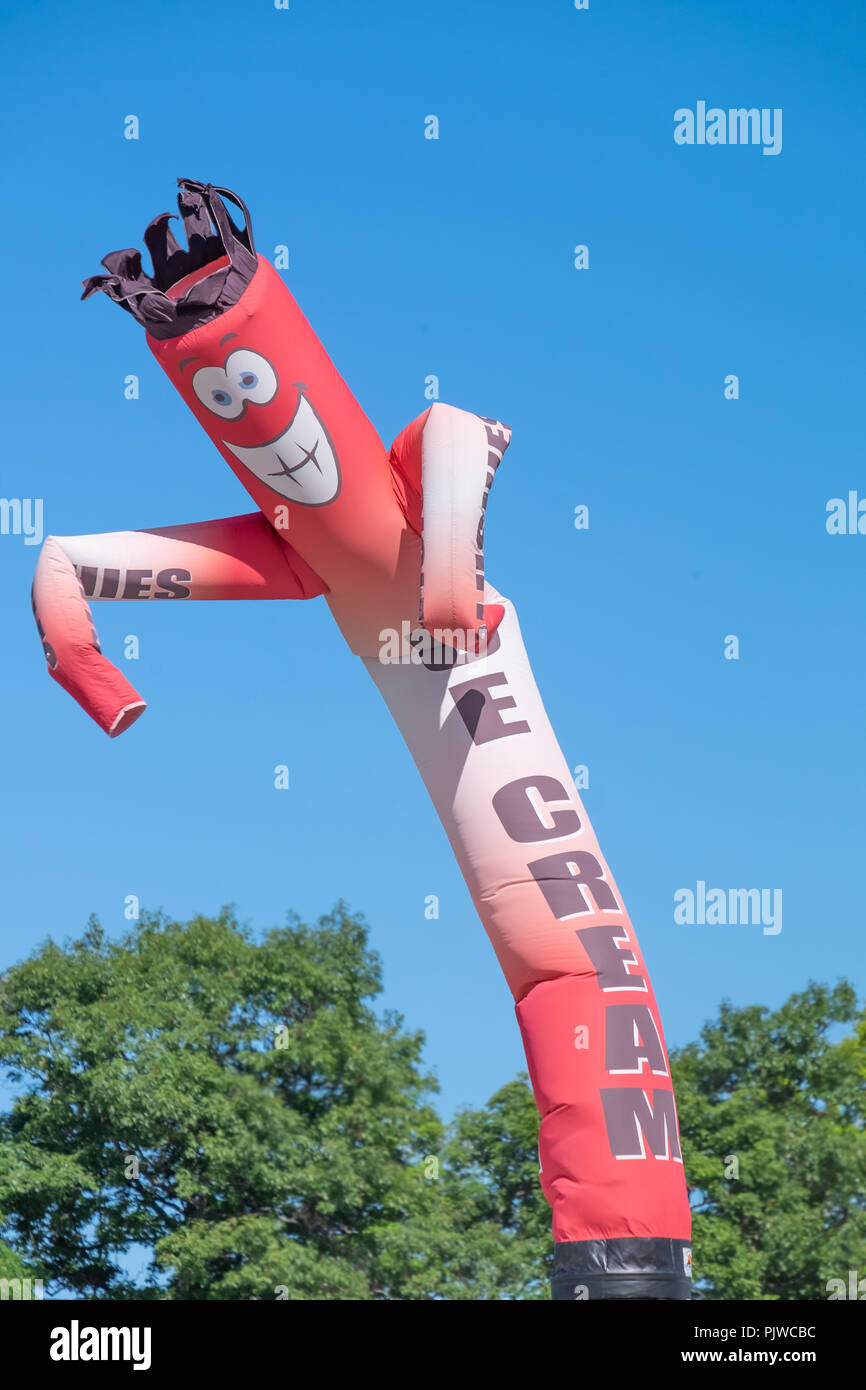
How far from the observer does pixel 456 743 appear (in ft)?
19.5

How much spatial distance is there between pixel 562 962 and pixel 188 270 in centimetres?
282

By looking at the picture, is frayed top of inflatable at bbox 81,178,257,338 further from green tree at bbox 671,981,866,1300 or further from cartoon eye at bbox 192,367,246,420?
green tree at bbox 671,981,866,1300

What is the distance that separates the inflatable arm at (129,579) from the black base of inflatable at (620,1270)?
2.42 meters

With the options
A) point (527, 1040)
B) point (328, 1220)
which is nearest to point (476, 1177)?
point (328, 1220)

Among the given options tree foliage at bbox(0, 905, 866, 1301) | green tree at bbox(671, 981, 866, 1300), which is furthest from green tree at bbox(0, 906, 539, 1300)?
green tree at bbox(671, 981, 866, 1300)

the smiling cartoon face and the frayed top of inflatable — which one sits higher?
the frayed top of inflatable

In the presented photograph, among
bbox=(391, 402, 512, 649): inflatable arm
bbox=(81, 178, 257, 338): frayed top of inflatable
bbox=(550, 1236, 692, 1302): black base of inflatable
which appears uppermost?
bbox=(81, 178, 257, 338): frayed top of inflatable

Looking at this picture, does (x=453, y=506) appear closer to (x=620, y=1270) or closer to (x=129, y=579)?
(x=129, y=579)

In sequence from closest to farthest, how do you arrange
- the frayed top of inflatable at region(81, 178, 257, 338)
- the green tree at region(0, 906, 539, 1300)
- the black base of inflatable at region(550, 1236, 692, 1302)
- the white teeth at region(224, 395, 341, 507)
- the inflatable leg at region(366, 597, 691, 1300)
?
the black base of inflatable at region(550, 1236, 692, 1302)
the inflatable leg at region(366, 597, 691, 1300)
the frayed top of inflatable at region(81, 178, 257, 338)
the white teeth at region(224, 395, 341, 507)
the green tree at region(0, 906, 539, 1300)

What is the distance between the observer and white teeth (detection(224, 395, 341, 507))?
5734 millimetres

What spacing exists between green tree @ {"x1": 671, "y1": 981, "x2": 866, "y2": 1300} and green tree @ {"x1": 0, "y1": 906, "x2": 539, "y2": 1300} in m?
1.80

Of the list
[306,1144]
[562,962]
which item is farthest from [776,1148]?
[562,962]

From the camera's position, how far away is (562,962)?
571cm
